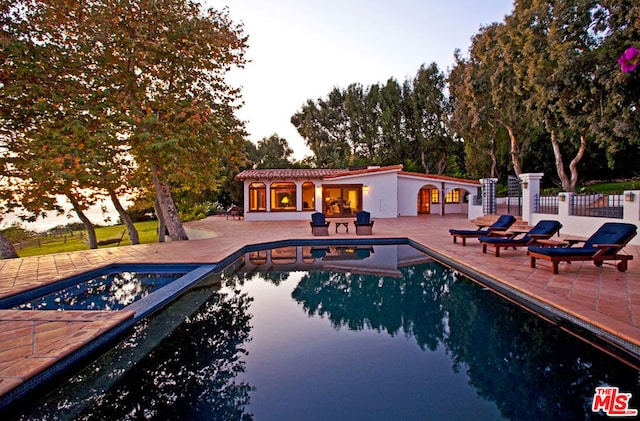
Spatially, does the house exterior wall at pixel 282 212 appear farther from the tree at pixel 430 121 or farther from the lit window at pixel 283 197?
the tree at pixel 430 121

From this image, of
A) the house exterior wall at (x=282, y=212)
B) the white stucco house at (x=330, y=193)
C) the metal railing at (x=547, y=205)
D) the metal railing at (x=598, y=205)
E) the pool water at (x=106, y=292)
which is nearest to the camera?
the pool water at (x=106, y=292)

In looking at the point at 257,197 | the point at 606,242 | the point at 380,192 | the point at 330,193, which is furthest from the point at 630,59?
the point at 257,197

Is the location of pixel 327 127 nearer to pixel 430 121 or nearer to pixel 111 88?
pixel 430 121

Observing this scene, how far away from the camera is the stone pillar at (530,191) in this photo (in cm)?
1183

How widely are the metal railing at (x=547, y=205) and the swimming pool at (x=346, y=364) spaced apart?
7988mm

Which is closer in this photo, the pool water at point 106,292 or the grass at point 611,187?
the pool water at point 106,292

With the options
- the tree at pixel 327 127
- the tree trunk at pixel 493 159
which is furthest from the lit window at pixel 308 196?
the tree trunk at pixel 493 159

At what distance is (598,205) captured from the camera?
9.84 m

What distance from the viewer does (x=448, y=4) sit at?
14008mm

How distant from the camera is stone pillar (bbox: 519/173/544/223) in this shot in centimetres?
1183

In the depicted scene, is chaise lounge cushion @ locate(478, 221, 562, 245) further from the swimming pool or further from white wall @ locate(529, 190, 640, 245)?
white wall @ locate(529, 190, 640, 245)

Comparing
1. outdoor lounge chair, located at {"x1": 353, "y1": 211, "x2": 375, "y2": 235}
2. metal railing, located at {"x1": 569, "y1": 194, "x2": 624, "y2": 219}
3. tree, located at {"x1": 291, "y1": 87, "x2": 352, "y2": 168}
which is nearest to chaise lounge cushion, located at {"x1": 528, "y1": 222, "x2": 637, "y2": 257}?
metal railing, located at {"x1": 569, "y1": 194, "x2": 624, "y2": 219}

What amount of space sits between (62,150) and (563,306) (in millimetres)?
11690

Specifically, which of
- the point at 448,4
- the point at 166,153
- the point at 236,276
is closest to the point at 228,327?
the point at 236,276
